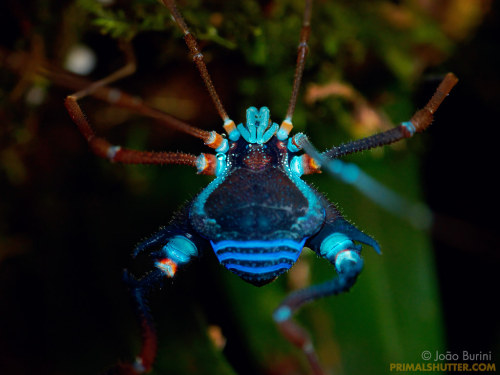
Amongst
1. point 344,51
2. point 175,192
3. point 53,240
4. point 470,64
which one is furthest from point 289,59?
Result: point 53,240

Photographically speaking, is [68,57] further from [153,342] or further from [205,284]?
[153,342]

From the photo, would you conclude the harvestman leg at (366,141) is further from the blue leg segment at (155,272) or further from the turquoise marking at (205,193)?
the blue leg segment at (155,272)

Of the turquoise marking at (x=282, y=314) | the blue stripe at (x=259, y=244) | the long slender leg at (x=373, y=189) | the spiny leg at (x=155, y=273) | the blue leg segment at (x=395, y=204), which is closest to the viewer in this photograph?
the turquoise marking at (x=282, y=314)

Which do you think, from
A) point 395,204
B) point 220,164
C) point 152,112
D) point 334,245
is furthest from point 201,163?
point 395,204

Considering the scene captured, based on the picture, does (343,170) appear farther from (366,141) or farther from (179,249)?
(179,249)

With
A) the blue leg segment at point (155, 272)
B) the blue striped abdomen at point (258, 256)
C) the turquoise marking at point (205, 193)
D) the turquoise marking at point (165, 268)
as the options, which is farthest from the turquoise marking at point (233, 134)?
Answer: the turquoise marking at point (165, 268)

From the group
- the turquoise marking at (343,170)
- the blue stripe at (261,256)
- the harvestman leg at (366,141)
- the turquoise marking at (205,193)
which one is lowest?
the blue stripe at (261,256)
